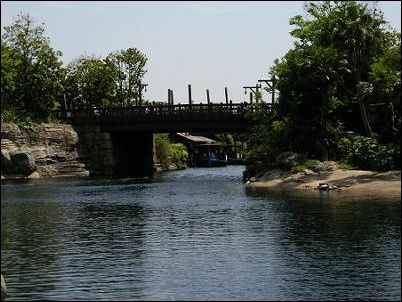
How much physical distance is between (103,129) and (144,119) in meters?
7.10

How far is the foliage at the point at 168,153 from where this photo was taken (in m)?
121

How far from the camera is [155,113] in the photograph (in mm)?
96625

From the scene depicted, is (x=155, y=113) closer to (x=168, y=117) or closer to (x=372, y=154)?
(x=168, y=117)

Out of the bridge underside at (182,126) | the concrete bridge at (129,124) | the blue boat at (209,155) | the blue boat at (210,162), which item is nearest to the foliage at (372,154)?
the concrete bridge at (129,124)

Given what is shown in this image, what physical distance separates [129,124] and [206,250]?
68.8 m

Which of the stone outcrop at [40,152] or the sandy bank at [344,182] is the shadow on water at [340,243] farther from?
the stone outcrop at [40,152]

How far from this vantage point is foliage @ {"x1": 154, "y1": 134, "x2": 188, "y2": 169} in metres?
121

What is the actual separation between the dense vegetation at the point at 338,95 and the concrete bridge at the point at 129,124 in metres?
10.3

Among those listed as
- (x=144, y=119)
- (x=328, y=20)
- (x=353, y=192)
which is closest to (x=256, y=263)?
(x=353, y=192)

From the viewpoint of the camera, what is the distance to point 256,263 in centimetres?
2650

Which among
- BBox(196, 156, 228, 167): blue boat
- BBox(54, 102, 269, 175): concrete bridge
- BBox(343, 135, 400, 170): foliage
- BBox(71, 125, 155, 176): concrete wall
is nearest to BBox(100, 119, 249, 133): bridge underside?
BBox(54, 102, 269, 175): concrete bridge

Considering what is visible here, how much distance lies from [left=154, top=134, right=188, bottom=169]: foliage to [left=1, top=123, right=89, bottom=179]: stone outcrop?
2542cm

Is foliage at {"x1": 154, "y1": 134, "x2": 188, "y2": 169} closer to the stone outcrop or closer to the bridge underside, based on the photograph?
the bridge underside

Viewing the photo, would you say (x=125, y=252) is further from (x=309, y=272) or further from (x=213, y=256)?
(x=309, y=272)
